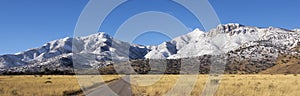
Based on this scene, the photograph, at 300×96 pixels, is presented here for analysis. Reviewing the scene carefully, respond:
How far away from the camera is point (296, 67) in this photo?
539ft

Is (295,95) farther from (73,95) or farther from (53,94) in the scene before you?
(53,94)

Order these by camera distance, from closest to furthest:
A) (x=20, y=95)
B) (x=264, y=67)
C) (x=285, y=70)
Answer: (x=20, y=95) → (x=285, y=70) → (x=264, y=67)

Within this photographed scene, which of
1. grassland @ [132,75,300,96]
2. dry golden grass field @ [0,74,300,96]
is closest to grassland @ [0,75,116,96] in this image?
dry golden grass field @ [0,74,300,96]

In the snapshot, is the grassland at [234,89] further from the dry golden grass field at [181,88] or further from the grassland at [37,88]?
the grassland at [37,88]

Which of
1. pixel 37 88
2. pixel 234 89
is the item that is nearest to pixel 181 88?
pixel 234 89

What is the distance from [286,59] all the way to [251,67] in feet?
59.3

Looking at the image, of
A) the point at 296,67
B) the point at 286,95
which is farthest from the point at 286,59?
the point at 286,95

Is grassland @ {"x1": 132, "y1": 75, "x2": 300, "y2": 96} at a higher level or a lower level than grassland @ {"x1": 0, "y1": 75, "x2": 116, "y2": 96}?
lower

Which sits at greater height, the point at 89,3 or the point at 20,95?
the point at 89,3

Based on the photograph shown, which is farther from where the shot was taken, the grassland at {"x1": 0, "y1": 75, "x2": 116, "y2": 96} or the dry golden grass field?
the grassland at {"x1": 0, "y1": 75, "x2": 116, "y2": 96}

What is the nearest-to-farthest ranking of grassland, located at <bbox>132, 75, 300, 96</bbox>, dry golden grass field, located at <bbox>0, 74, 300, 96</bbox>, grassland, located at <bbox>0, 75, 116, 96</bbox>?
1. grassland, located at <bbox>132, 75, 300, 96</bbox>
2. dry golden grass field, located at <bbox>0, 74, 300, 96</bbox>
3. grassland, located at <bbox>0, 75, 116, 96</bbox>

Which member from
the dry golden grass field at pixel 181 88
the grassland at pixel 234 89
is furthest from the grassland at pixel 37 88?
the grassland at pixel 234 89

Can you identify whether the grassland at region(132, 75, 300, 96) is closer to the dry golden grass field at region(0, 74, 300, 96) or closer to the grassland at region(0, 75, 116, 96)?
the dry golden grass field at region(0, 74, 300, 96)

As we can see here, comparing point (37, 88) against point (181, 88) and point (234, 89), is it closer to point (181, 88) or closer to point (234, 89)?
point (181, 88)
